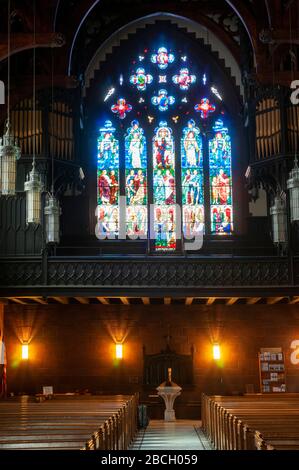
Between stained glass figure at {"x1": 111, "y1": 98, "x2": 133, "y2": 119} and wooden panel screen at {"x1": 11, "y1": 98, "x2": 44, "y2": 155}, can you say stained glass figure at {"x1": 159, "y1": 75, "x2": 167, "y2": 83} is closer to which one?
stained glass figure at {"x1": 111, "y1": 98, "x2": 133, "y2": 119}

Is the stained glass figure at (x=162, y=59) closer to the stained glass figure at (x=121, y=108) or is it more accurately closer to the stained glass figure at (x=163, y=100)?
the stained glass figure at (x=163, y=100)

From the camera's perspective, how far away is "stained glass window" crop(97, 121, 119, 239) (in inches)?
1087

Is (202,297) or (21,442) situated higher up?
(202,297)

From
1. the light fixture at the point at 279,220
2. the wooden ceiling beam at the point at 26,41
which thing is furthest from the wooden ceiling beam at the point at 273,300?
the wooden ceiling beam at the point at 26,41

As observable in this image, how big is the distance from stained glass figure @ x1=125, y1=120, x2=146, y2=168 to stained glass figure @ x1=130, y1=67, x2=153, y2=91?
1421 millimetres

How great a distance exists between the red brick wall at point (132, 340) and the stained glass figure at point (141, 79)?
8.21 m

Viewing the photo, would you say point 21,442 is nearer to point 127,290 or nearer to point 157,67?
point 127,290

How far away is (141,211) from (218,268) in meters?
5.32

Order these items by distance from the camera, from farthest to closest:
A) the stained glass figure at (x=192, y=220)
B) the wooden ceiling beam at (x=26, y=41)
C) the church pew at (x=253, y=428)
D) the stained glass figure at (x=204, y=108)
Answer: the stained glass figure at (x=204, y=108) → the stained glass figure at (x=192, y=220) → the wooden ceiling beam at (x=26, y=41) → the church pew at (x=253, y=428)

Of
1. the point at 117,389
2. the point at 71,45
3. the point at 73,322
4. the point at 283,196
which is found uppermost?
the point at 71,45

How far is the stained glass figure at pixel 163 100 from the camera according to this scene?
28750 mm

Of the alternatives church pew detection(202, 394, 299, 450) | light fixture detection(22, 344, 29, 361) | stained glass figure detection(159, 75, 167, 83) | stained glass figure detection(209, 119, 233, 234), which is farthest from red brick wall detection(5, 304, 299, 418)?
church pew detection(202, 394, 299, 450)

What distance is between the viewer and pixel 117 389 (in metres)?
26.4
